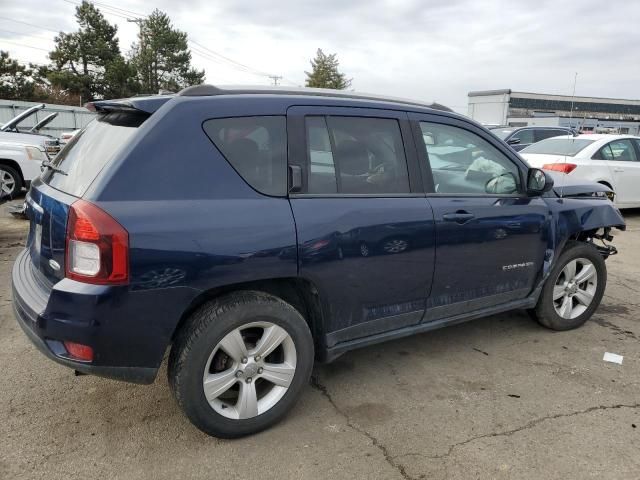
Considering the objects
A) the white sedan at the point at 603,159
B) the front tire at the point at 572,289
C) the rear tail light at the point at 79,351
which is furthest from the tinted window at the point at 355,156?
the white sedan at the point at 603,159

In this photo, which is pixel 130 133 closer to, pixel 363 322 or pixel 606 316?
pixel 363 322

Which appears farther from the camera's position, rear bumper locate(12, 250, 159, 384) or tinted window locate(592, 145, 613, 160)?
tinted window locate(592, 145, 613, 160)

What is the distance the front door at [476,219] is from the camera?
127 inches

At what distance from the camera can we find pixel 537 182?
3652mm

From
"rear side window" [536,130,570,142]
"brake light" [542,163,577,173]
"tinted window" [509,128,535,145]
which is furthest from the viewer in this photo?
"rear side window" [536,130,570,142]

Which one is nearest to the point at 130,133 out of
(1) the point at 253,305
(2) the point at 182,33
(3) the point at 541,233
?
(1) the point at 253,305

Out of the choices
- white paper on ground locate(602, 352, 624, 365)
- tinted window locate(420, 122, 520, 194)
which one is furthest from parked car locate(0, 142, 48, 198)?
white paper on ground locate(602, 352, 624, 365)

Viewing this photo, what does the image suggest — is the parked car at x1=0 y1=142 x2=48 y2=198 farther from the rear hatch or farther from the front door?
the front door

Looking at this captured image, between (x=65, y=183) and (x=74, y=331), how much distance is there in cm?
81

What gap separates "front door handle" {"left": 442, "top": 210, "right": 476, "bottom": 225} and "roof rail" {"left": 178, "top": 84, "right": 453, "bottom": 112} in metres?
0.75

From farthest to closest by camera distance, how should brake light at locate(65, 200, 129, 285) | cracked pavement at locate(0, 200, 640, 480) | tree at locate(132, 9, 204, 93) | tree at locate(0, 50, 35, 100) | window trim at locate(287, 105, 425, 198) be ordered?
tree at locate(132, 9, 204, 93) → tree at locate(0, 50, 35, 100) → window trim at locate(287, 105, 425, 198) → cracked pavement at locate(0, 200, 640, 480) → brake light at locate(65, 200, 129, 285)

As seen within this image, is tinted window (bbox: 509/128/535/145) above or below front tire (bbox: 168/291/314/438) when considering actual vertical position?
above

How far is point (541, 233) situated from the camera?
146 inches

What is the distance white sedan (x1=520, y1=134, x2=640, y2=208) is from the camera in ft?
29.0
